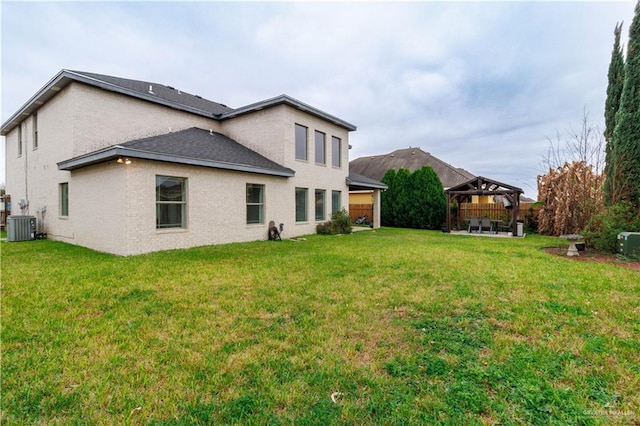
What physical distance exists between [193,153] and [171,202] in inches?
69.4

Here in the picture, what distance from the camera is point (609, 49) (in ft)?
34.3

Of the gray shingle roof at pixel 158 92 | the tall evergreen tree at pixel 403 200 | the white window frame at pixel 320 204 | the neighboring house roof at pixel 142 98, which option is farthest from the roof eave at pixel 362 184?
the gray shingle roof at pixel 158 92

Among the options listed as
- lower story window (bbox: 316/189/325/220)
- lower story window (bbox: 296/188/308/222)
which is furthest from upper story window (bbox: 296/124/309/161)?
lower story window (bbox: 316/189/325/220)

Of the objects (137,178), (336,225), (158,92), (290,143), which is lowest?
(336,225)

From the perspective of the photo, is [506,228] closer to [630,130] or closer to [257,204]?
[630,130]

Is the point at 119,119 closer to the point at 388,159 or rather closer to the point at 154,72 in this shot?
the point at 154,72

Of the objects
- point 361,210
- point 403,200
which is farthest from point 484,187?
point 361,210

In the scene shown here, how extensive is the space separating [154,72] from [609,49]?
902 inches

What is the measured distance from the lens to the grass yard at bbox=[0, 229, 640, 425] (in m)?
2.13

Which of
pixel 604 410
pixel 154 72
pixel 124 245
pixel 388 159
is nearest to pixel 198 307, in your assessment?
pixel 604 410

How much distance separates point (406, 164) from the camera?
30.1 meters

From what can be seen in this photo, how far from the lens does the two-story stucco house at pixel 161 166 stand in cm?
856

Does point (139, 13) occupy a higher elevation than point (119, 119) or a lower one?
higher

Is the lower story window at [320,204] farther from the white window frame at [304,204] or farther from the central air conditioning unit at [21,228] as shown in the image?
the central air conditioning unit at [21,228]
